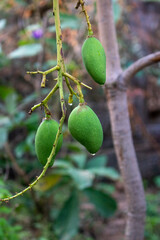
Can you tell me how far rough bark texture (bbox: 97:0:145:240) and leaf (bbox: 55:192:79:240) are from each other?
0.98 meters

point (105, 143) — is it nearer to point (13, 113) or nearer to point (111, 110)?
point (13, 113)

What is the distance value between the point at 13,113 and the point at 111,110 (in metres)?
1.35

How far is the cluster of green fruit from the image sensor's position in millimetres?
573

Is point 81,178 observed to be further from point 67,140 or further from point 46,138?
point 46,138

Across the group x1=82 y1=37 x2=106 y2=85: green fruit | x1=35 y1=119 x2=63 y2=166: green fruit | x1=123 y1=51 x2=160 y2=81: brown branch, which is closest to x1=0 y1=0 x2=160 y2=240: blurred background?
x1=123 y1=51 x2=160 y2=81: brown branch

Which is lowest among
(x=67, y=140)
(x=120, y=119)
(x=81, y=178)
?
(x=81, y=178)

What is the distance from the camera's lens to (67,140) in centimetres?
300

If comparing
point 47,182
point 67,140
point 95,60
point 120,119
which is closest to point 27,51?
point 47,182

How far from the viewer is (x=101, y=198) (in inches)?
84.7

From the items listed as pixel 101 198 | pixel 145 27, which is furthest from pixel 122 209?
pixel 145 27

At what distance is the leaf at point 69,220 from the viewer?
1.99 meters

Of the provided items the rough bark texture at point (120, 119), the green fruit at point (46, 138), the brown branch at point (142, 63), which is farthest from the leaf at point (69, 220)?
the green fruit at point (46, 138)

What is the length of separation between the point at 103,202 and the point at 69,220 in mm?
260

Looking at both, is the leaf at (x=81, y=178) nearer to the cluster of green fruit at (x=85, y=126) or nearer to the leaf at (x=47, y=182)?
the leaf at (x=47, y=182)
